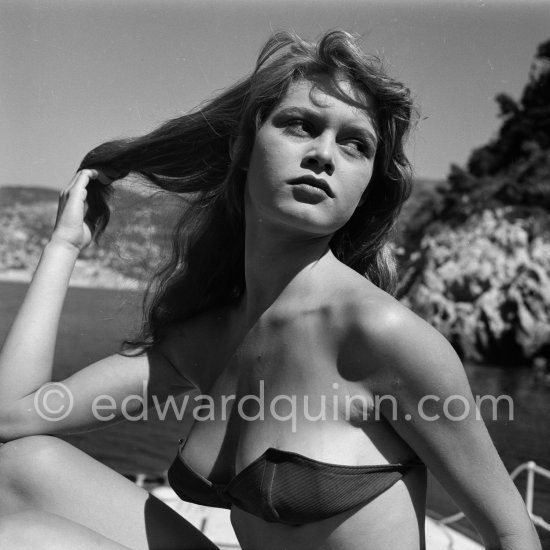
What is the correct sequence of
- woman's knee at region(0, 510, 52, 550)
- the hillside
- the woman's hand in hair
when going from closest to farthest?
woman's knee at region(0, 510, 52, 550)
the woman's hand in hair
the hillside

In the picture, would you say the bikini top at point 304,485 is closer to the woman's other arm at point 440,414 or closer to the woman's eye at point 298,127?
the woman's other arm at point 440,414

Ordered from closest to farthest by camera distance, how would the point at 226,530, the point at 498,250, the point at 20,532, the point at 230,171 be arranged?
the point at 20,532 → the point at 230,171 → the point at 226,530 → the point at 498,250

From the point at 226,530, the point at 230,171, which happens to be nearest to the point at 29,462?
the point at 230,171

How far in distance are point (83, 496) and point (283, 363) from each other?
45cm

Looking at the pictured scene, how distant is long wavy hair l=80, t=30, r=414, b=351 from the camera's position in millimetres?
1378

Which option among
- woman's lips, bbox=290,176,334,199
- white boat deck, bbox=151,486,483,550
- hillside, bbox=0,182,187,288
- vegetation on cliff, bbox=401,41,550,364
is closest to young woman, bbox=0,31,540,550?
woman's lips, bbox=290,176,334,199

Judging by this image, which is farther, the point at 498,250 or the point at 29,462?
the point at 498,250

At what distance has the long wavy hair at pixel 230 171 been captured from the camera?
1.38 m

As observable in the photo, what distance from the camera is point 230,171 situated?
1.51 meters

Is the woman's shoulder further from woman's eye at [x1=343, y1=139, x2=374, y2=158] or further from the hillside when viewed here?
the hillside

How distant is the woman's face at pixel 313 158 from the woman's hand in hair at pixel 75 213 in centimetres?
47

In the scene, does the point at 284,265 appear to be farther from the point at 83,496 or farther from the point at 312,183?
the point at 83,496

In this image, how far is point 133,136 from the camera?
1813 millimetres

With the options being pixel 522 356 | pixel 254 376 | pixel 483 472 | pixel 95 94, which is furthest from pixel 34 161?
pixel 522 356
